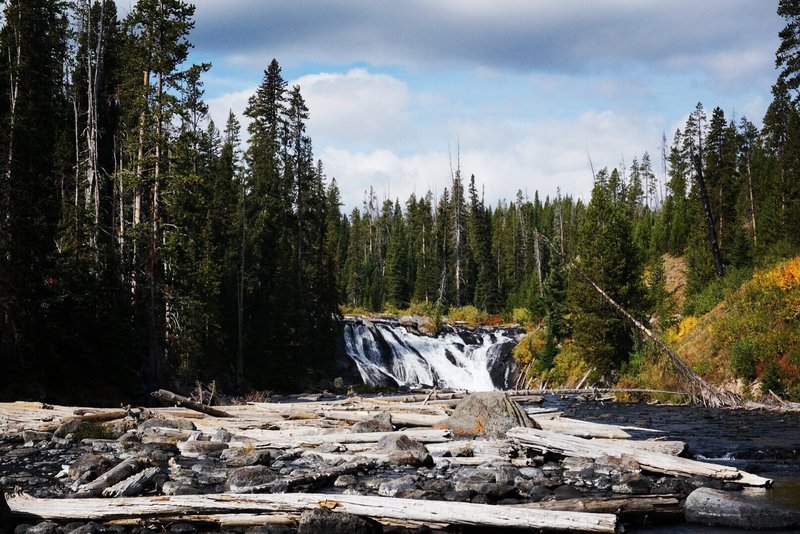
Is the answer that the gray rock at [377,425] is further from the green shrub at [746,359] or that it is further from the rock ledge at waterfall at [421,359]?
the rock ledge at waterfall at [421,359]

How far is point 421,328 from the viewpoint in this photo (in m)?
53.1

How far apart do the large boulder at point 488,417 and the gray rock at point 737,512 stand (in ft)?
17.0

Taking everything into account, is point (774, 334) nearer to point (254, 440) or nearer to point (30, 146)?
point (254, 440)

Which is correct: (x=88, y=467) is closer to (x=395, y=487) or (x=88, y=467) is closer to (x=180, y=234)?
(x=395, y=487)

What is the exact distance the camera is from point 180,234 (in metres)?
23.6

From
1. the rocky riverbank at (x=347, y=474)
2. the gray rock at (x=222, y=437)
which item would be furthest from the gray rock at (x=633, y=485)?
the gray rock at (x=222, y=437)

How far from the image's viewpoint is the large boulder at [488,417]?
44.8ft

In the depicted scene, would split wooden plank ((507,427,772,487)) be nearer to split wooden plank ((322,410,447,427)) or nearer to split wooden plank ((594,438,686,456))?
split wooden plank ((594,438,686,456))

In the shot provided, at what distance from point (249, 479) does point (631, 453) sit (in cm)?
626

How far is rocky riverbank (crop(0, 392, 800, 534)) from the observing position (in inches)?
299

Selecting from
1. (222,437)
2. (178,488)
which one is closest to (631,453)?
(178,488)

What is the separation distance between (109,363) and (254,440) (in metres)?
11.3

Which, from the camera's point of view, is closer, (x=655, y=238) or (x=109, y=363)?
(x=109, y=363)

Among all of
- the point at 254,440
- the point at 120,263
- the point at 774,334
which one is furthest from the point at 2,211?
the point at 774,334
